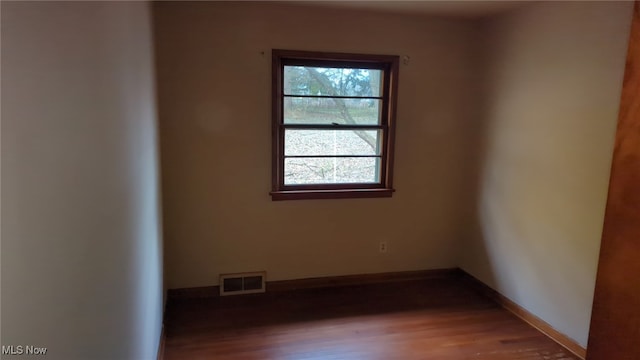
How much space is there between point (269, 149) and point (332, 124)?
54 centimetres

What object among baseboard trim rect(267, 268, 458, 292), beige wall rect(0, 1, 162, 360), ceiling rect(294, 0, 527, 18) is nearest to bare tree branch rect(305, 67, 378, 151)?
ceiling rect(294, 0, 527, 18)

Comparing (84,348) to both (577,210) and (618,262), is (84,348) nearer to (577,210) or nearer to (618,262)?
(618,262)

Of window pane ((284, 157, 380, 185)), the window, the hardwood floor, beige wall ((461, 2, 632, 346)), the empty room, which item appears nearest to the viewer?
the empty room

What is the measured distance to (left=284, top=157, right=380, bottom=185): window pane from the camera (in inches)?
130

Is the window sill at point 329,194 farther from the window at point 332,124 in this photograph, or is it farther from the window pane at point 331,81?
the window pane at point 331,81

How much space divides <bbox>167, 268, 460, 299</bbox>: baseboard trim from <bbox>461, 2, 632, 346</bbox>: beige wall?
0.45 meters

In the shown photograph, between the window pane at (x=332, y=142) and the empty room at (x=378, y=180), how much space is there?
0.06ft

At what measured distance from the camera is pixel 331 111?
327 cm

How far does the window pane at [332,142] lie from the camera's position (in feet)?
10.7

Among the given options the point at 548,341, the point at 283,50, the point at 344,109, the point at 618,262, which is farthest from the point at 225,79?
the point at 548,341

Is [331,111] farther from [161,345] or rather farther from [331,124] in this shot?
[161,345]

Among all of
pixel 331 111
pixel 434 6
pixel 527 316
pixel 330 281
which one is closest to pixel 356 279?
pixel 330 281

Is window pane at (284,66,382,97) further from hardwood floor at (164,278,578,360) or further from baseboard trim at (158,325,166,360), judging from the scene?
baseboard trim at (158,325,166,360)

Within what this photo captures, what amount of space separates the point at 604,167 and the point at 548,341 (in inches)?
46.4
